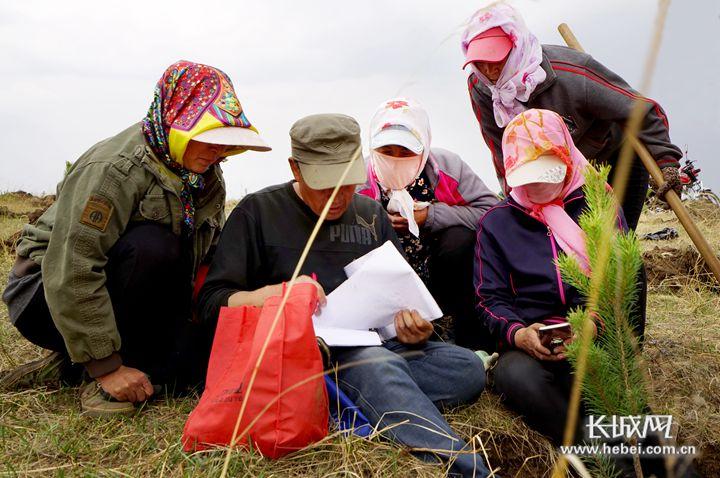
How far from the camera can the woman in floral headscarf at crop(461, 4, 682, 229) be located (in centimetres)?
327

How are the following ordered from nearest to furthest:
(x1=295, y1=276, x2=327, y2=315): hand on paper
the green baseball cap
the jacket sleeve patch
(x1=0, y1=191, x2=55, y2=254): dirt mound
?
→ (x1=295, y1=276, x2=327, y2=315): hand on paper, the jacket sleeve patch, the green baseball cap, (x1=0, y1=191, x2=55, y2=254): dirt mound

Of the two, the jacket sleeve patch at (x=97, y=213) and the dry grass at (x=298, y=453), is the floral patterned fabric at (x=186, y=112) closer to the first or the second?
the jacket sleeve patch at (x=97, y=213)

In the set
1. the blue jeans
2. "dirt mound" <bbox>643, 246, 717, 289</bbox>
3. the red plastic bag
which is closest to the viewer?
the red plastic bag

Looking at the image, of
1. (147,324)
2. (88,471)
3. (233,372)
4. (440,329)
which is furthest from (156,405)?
(440,329)

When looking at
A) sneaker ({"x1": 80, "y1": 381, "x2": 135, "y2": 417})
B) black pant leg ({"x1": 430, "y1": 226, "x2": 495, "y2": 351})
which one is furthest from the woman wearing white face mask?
sneaker ({"x1": 80, "y1": 381, "x2": 135, "y2": 417})

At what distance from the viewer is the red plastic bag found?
1.97m

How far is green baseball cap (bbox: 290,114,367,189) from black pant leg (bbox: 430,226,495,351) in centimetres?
82

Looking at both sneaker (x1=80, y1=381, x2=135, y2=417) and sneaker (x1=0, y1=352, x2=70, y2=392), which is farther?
sneaker (x1=0, y1=352, x2=70, y2=392)

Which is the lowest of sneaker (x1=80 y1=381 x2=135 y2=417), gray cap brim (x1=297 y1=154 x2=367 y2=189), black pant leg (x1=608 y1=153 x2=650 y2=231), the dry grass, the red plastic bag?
the dry grass

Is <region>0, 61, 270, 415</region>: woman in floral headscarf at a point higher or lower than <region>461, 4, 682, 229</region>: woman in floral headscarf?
lower

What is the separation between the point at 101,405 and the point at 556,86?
265 cm

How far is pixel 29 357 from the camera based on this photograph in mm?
3270

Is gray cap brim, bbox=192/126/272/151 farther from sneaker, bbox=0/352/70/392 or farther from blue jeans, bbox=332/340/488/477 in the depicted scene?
sneaker, bbox=0/352/70/392

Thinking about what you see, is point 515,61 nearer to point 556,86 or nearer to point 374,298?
point 556,86
